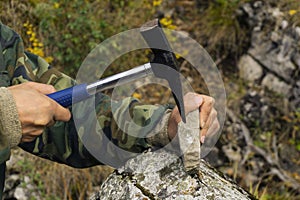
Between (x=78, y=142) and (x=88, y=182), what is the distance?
159 cm

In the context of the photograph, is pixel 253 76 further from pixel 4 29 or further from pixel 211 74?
pixel 4 29

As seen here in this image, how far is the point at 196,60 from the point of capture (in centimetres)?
495

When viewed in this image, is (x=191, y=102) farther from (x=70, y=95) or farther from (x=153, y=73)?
(x=70, y=95)

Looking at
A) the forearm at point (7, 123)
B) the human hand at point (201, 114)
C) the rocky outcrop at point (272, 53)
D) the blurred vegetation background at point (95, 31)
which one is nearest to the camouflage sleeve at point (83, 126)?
the human hand at point (201, 114)

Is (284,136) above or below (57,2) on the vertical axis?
below

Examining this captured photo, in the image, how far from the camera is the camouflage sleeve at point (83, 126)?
1890 mm

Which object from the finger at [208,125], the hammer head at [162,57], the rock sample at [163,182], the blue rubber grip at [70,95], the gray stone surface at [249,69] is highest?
the hammer head at [162,57]

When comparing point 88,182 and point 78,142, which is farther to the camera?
point 88,182

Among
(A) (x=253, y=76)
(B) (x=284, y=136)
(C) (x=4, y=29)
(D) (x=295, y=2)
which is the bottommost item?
(B) (x=284, y=136)

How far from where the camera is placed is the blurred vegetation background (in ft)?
11.5

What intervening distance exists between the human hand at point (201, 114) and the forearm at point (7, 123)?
0.55m

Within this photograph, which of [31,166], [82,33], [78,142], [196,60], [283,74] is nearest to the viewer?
[78,142]

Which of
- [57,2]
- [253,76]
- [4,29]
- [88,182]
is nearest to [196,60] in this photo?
[253,76]

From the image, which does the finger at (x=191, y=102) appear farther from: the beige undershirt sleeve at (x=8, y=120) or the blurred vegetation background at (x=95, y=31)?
the blurred vegetation background at (x=95, y=31)
